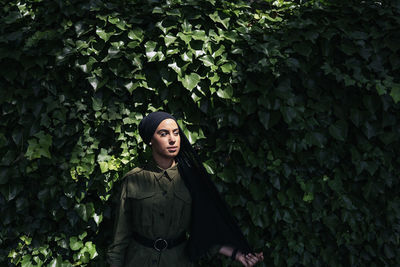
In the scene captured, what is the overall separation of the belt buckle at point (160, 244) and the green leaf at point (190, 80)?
1.17 meters

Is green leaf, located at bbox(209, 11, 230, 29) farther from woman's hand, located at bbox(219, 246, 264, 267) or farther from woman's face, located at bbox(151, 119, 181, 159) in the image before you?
woman's hand, located at bbox(219, 246, 264, 267)

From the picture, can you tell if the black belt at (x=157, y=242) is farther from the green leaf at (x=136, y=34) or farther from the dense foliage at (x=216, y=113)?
the green leaf at (x=136, y=34)

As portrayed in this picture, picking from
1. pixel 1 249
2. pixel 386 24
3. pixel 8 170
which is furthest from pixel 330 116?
pixel 1 249

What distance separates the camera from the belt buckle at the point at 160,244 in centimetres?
219

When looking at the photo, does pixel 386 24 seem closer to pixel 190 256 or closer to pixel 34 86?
pixel 190 256

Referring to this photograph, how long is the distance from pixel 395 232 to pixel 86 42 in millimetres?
3100

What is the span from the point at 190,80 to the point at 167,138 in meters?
0.76

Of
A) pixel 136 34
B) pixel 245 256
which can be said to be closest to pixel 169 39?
pixel 136 34

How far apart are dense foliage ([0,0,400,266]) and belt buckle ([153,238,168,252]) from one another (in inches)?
31.3

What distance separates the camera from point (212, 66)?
9.10ft

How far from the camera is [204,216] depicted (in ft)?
7.58

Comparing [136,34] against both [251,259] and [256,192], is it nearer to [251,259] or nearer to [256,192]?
[256,192]

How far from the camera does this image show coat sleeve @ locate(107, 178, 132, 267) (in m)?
2.22

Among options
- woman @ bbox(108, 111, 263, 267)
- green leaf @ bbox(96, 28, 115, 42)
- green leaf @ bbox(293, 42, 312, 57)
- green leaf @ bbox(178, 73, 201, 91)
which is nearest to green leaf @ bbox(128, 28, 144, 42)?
green leaf @ bbox(96, 28, 115, 42)
